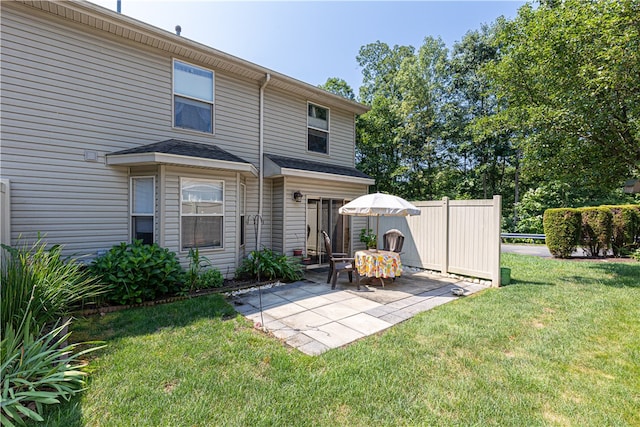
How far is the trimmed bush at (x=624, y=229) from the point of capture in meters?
10.9

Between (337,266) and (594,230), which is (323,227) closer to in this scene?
(337,266)

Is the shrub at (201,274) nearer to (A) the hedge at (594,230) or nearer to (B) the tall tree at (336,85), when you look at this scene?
(A) the hedge at (594,230)

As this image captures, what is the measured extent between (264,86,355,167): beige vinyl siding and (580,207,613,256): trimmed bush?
9671mm

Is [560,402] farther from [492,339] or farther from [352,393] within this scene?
[352,393]

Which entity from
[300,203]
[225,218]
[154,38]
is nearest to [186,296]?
[225,218]

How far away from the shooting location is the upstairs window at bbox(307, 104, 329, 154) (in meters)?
9.45

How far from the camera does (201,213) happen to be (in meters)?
6.43

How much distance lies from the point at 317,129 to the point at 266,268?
5179 mm

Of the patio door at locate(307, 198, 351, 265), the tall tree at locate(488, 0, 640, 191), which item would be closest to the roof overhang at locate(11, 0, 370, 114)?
the patio door at locate(307, 198, 351, 265)

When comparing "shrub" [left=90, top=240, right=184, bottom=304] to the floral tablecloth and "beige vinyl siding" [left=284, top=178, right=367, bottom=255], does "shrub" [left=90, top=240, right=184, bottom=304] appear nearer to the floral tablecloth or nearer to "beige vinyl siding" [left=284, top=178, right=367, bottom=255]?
"beige vinyl siding" [left=284, top=178, right=367, bottom=255]

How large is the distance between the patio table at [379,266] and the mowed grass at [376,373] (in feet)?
5.71

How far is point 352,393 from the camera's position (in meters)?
2.66

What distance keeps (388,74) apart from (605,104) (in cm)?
1665

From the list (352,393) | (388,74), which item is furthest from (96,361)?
(388,74)
